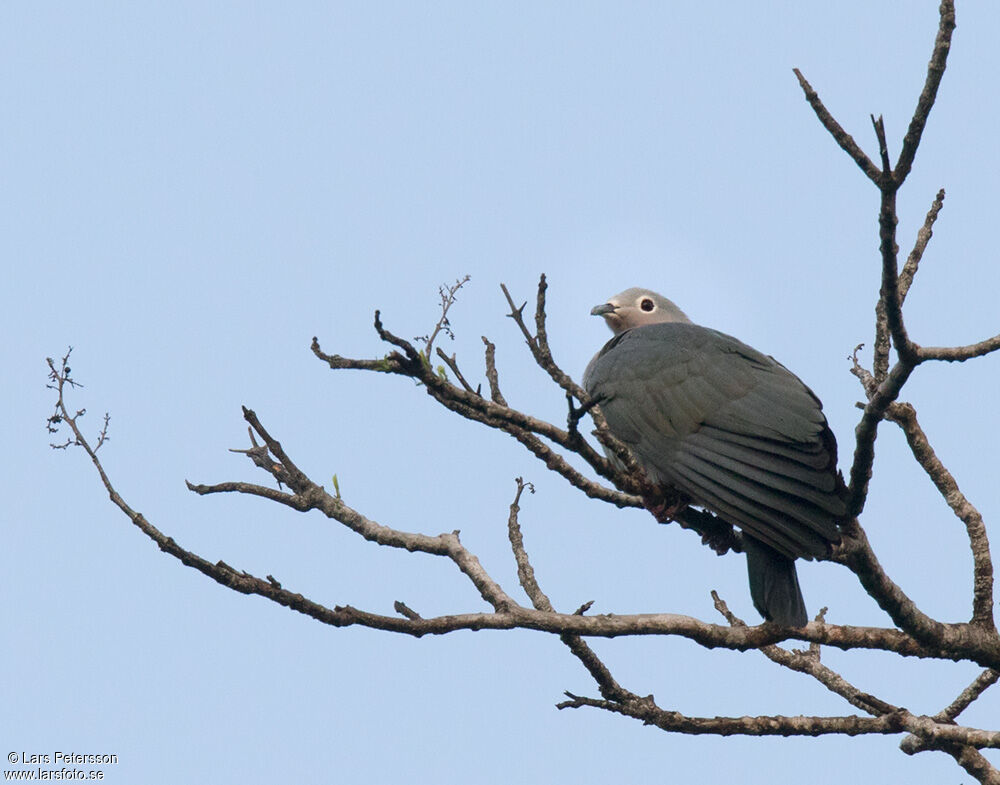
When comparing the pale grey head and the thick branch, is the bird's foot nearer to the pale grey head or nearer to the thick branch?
the thick branch

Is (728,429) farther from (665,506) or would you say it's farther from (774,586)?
(774,586)

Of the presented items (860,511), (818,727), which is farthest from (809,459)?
(818,727)

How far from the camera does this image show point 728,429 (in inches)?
205

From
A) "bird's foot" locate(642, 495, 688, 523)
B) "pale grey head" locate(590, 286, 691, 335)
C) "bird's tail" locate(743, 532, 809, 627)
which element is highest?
"pale grey head" locate(590, 286, 691, 335)

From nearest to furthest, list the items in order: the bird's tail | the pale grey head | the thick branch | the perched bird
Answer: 1. the bird's tail
2. the perched bird
3. the thick branch
4. the pale grey head

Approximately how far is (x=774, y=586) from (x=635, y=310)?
144 inches

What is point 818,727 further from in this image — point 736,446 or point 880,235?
point 880,235

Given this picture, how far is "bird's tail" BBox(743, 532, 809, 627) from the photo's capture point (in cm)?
442

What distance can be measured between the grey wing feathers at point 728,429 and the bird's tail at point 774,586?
0.15m

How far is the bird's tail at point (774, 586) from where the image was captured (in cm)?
442

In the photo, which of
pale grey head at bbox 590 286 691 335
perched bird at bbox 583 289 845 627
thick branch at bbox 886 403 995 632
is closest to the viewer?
perched bird at bbox 583 289 845 627

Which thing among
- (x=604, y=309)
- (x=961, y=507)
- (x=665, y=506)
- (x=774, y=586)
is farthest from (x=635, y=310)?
(x=774, y=586)

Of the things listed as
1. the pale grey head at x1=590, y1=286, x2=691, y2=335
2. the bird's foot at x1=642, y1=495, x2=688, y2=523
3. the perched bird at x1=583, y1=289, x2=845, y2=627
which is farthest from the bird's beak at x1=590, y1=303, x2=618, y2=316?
the bird's foot at x1=642, y1=495, x2=688, y2=523

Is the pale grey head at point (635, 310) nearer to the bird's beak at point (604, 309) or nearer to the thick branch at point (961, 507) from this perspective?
the bird's beak at point (604, 309)
